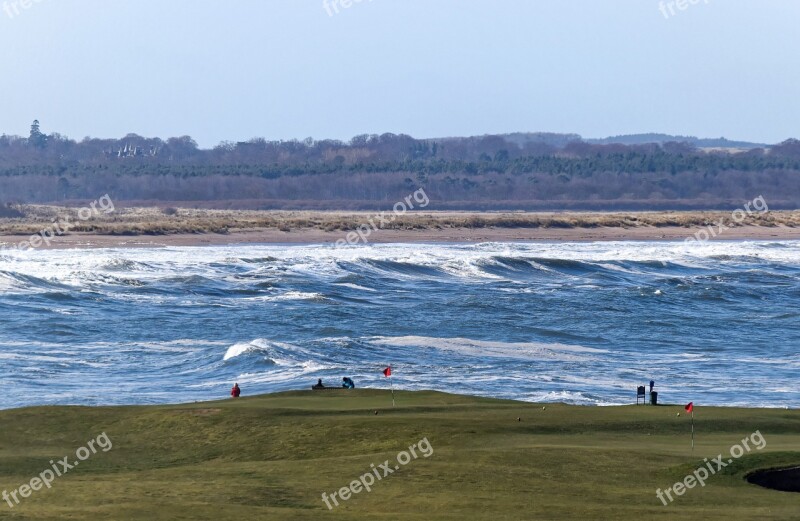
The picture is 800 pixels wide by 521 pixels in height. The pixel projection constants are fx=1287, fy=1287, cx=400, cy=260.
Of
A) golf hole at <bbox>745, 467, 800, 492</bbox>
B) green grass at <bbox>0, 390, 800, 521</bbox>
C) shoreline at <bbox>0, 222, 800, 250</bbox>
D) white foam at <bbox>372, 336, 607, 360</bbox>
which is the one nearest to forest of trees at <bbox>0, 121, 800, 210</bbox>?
shoreline at <bbox>0, 222, 800, 250</bbox>

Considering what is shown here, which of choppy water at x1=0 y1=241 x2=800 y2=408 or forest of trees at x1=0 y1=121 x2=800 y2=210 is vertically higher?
forest of trees at x1=0 y1=121 x2=800 y2=210

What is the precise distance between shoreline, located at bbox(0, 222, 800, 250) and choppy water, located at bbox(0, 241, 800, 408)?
5435 millimetres

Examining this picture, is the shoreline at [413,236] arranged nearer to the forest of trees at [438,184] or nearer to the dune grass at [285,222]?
the dune grass at [285,222]

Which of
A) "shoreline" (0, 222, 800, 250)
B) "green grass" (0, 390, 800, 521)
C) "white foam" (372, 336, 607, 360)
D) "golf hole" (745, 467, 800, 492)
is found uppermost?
"green grass" (0, 390, 800, 521)

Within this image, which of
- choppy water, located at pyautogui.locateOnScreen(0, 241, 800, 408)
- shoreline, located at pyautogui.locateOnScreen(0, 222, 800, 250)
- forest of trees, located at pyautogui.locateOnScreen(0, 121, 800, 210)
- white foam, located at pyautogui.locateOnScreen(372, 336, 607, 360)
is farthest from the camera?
forest of trees, located at pyautogui.locateOnScreen(0, 121, 800, 210)

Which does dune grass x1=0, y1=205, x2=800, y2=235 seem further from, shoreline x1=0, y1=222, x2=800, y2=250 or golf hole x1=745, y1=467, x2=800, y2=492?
golf hole x1=745, y1=467, x2=800, y2=492

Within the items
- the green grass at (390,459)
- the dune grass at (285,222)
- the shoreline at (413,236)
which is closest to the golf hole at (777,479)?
the green grass at (390,459)

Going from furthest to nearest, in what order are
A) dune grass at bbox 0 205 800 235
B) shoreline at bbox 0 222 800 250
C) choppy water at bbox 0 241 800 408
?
dune grass at bbox 0 205 800 235, shoreline at bbox 0 222 800 250, choppy water at bbox 0 241 800 408

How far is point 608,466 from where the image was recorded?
53.9ft

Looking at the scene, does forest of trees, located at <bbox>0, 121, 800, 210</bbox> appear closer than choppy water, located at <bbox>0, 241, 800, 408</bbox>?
No

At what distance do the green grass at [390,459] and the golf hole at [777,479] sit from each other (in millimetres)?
182

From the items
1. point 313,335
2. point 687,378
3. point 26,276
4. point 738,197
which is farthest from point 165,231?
point 738,197

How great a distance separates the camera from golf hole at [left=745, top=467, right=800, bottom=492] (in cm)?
1623

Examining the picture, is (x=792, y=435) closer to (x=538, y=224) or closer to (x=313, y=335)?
(x=313, y=335)
